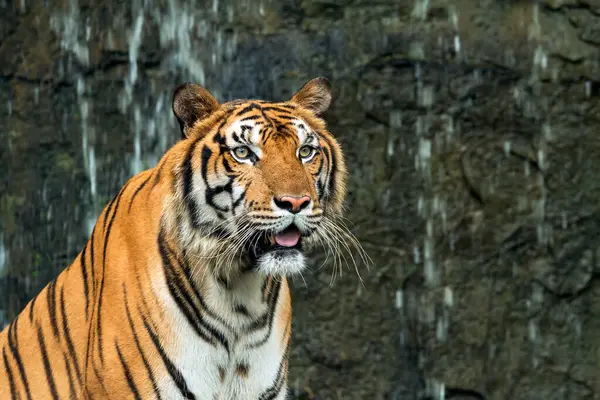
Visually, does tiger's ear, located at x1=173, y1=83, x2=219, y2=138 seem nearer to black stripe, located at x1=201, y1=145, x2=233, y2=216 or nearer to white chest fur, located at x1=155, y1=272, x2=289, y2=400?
black stripe, located at x1=201, y1=145, x2=233, y2=216

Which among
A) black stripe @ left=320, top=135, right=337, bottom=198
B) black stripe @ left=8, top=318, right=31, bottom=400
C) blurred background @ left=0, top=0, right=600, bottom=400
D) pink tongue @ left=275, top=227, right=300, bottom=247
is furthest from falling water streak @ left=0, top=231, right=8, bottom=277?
pink tongue @ left=275, top=227, right=300, bottom=247

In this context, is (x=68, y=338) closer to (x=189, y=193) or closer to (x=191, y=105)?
(x=189, y=193)

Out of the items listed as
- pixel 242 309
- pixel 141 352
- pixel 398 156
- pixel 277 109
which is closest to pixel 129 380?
pixel 141 352

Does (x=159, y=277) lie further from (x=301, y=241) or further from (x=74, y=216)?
(x=74, y=216)

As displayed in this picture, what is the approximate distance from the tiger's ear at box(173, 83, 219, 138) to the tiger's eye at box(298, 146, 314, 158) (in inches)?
13.0

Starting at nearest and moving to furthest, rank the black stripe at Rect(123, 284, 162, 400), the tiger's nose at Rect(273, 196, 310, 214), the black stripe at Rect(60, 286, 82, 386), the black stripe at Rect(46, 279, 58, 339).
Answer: the tiger's nose at Rect(273, 196, 310, 214) → the black stripe at Rect(123, 284, 162, 400) → the black stripe at Rect(60, 286, 82, 386) → the black stripe at Rect(46, 279, 58, 339)

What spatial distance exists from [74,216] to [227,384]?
2.87 meters

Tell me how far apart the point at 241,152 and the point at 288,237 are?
32cm

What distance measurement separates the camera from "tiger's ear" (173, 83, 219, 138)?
3.30m

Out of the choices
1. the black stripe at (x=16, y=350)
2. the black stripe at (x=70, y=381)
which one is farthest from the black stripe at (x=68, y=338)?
the black stripe at (x=16, y=350)

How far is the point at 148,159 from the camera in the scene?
5.99 metres

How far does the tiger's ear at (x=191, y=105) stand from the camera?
3.30m

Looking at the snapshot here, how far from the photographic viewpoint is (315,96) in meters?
3.66

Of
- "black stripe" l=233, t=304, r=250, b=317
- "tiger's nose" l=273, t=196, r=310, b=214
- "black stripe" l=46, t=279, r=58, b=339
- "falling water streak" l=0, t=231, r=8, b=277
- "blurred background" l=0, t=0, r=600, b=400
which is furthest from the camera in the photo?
"falling water streak" l=0, t=231, r=8, b=277
